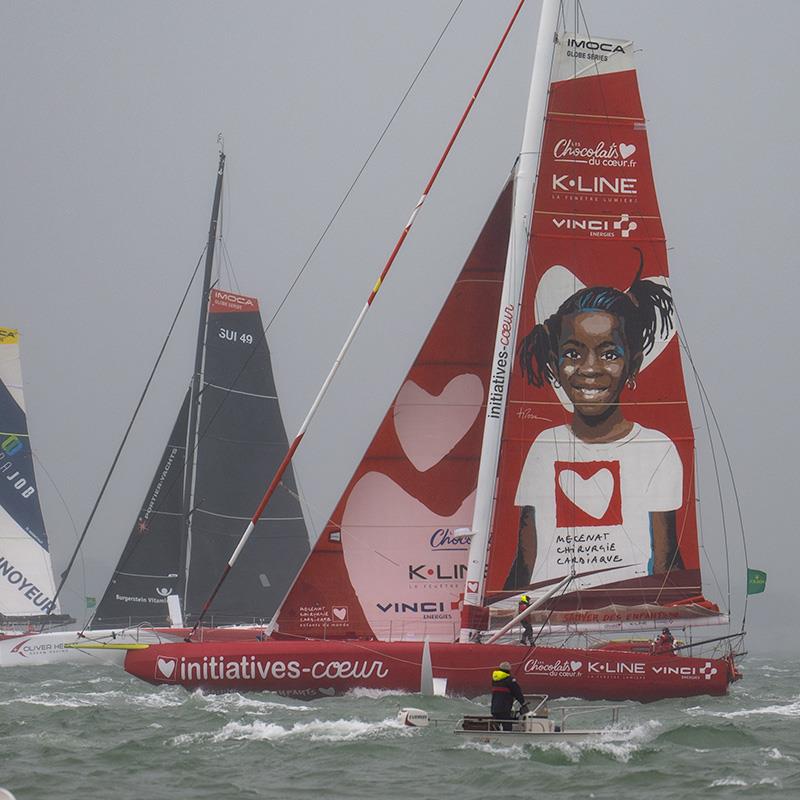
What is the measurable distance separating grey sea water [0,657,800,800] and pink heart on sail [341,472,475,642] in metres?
2.03

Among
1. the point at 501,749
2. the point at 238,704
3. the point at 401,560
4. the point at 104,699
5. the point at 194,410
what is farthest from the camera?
the point at 194,410

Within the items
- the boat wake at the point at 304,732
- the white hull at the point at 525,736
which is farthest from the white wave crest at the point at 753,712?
the boat wake at the point at 304,732

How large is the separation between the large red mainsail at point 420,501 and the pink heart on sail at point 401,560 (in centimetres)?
2

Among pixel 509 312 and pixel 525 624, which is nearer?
pixel 525 624

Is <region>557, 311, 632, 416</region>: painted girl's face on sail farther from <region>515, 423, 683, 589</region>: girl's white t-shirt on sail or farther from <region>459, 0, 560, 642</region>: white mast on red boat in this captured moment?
<region>459, 0, 560, 642</region>: white mast on red boat

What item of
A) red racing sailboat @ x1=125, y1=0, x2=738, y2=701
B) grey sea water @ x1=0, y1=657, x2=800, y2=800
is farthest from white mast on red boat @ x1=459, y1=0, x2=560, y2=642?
grey sea water @ x1=0, y1=657, x2=800, y2=800

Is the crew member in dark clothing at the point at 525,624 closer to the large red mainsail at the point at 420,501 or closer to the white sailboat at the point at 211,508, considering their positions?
the large red mainsail at the point at 420,501

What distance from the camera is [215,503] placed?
142ft

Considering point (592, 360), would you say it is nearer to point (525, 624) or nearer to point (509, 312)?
point (509, 312)

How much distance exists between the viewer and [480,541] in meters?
27.2

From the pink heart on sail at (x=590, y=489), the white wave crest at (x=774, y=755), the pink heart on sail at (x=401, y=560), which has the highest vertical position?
the pink heart on sail at (x=590, y=489)

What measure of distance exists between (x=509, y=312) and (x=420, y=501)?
Answer: 12.7ft

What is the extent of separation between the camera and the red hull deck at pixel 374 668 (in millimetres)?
25453

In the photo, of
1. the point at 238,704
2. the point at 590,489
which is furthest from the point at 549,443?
the point at 238,704
